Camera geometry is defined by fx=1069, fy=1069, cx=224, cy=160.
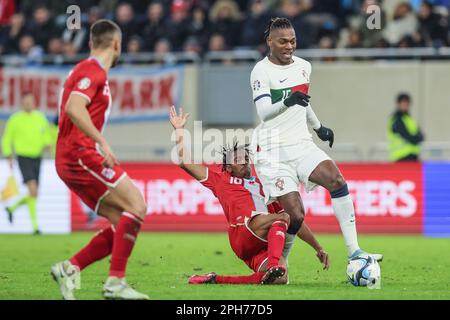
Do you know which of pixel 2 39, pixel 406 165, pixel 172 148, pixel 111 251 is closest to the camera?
pixel 111 251

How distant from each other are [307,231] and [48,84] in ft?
39.7

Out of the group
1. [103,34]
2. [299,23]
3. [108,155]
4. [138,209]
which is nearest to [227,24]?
[299,23]

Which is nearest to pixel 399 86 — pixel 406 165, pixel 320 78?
pixel 320 78

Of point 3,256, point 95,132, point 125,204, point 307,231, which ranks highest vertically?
point 95,132

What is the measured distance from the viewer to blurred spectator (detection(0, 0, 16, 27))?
23125 millimetres

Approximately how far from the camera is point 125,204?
8.35 m

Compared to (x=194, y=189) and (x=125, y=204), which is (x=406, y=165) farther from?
(x=125, y=204)

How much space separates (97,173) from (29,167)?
34.5 ft

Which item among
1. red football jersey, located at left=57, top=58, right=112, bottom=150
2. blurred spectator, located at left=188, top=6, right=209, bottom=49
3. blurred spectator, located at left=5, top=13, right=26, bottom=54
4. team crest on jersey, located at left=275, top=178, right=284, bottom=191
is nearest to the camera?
red football jersey, located at left=57, top=58, right=112, bottom=150

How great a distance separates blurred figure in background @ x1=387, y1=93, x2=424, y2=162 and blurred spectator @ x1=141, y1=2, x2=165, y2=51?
17.4 ft

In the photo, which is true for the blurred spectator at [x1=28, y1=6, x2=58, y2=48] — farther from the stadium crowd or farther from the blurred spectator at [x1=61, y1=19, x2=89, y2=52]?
the blurred spectator at [x1=61, y1=19, x2=89, y2=52]

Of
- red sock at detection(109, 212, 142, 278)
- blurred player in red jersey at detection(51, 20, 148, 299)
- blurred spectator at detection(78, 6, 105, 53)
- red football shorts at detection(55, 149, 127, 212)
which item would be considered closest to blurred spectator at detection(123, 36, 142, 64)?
blurred spectator at detection(78, 6, 105, 53)

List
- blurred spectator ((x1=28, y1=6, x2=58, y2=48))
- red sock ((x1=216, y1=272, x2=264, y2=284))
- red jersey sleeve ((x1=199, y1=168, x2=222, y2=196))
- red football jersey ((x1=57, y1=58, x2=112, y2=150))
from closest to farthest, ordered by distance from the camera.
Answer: red football jersey ((x1=57, y1=58, x2=112, y2=150)) < red sock ((x1=216, y1=272, x2=264, y2=284)) < red jersey sleeve ((x1=199, y1=168, x2=222, y2=196)) < blurred spectator ((x1=28, y1=6, x2=58, y2=48))

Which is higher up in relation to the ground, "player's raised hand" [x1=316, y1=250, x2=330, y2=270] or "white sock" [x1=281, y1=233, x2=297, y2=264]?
"white sock" [x1=281, y1=233, x2=297, y2=264]
